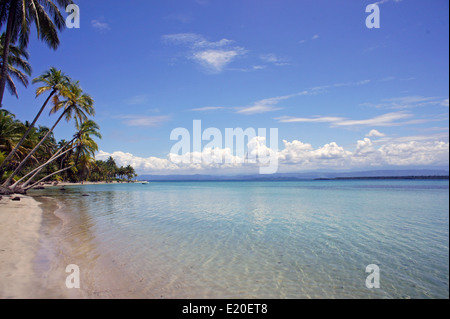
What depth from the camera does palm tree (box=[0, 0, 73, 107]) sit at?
1451cm

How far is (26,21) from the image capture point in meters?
16.1

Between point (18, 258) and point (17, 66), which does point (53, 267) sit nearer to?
point (18, 258)

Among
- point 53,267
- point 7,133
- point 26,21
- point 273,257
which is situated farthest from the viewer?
point 7,133

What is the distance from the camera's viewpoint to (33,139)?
109 feet

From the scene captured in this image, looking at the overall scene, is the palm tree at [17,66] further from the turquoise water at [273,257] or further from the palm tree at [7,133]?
the turquoise water at [273,257]

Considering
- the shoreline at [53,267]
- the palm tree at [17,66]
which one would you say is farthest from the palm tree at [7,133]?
the shoreline at [53,267]

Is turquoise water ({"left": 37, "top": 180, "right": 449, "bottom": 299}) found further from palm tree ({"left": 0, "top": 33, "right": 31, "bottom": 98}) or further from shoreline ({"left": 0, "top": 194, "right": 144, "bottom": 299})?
palm tree ({"left": 0, "top": 33, "right": 31, "bottom": 98})

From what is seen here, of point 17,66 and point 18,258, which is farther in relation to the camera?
point 17,66

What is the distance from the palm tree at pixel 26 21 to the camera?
47.6 ft

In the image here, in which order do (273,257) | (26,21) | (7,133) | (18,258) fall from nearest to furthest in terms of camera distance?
(18,258) → (273,257) → (26,21) → (7,133)

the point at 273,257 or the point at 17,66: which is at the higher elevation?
the point at 17,66

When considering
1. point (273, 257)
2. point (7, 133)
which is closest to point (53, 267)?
point (273, 257)
